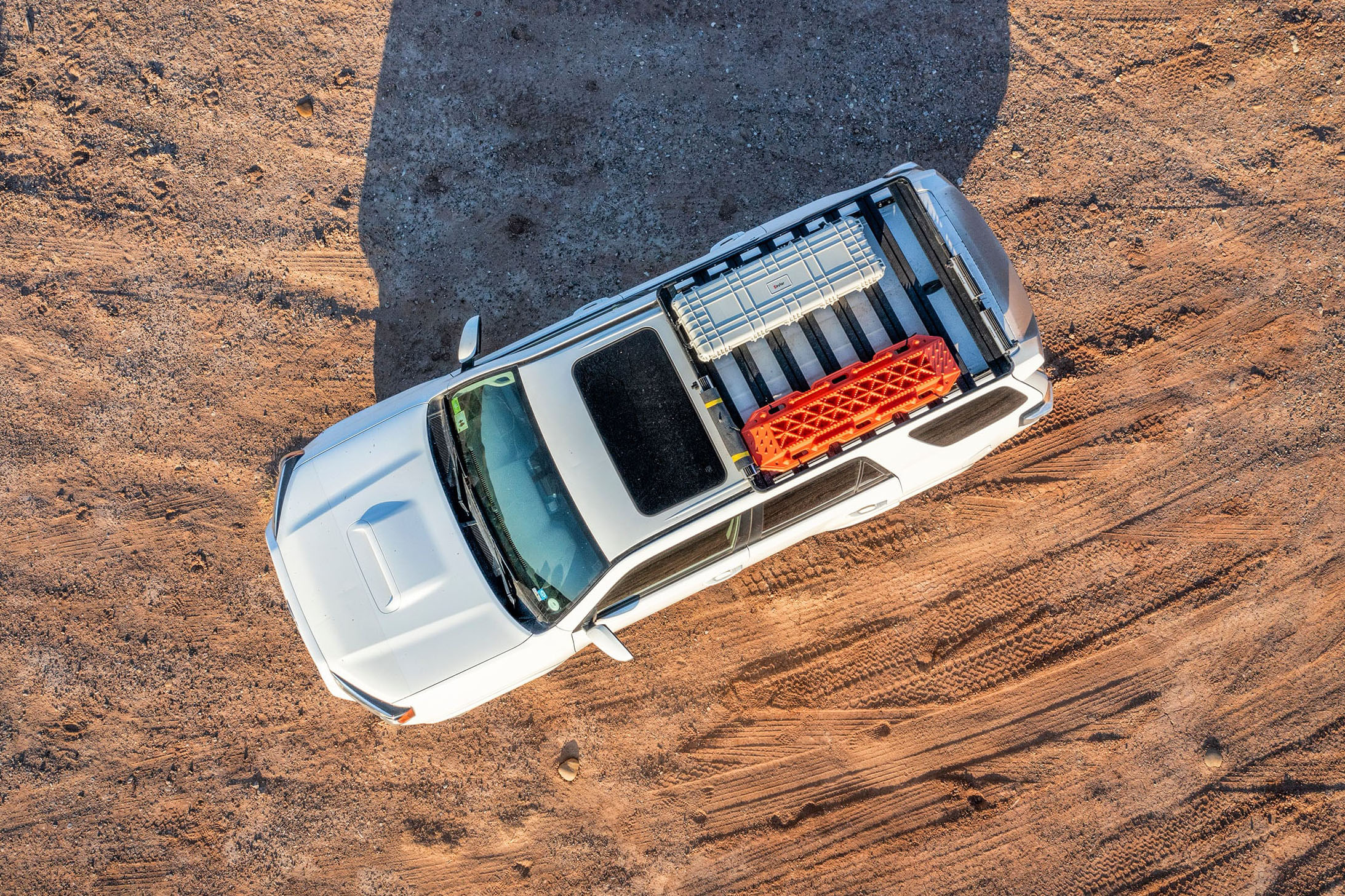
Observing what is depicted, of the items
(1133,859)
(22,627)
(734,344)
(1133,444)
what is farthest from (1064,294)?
(22,627)

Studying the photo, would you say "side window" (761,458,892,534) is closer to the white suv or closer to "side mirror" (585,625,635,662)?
the white suv

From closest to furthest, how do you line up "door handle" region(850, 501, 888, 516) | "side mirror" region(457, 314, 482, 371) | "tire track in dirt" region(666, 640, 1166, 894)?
"door handle" region(850, 501, 888, 516) → "side mirror" region(457, 314, 482, 371) → "tire track in dirt" region(666, 640, 1166, 894)

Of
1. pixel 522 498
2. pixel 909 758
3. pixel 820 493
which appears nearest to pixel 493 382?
pixel 522 498

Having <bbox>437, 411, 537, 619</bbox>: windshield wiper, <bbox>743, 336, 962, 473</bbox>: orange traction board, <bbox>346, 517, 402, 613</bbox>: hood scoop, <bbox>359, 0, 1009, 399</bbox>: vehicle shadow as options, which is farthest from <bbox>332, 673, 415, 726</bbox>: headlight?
<bbox>743, 336, 962, 473</bbox>: orange traction board

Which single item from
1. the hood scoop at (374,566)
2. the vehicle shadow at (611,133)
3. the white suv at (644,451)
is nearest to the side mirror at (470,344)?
the white suv at (644,451)

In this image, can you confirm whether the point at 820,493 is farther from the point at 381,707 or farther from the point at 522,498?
the point at 381,707

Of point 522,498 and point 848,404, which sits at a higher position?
point 522,498

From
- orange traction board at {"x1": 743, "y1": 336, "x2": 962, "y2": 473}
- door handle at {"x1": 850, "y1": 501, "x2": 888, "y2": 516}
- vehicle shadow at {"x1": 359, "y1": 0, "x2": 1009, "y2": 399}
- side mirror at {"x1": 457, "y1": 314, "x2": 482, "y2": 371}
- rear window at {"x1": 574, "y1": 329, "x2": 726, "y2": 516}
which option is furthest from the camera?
vehicle shadow at {"x1": 359, "y1": 0, "x2": 1009, "y2": 399}
